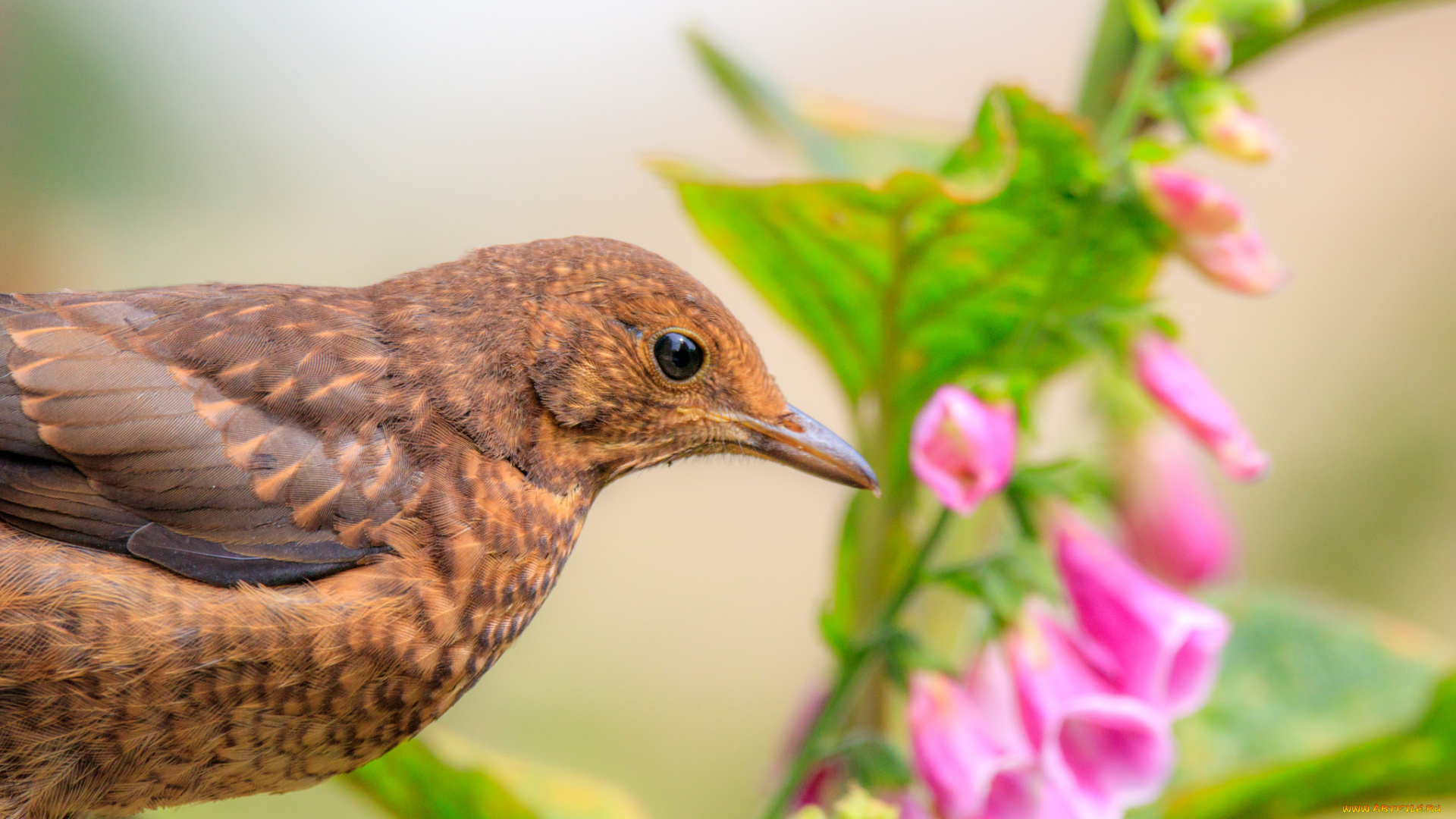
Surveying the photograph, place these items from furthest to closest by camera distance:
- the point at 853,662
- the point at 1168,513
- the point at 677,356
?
the point at 1168,513, the point at 853,662, the point at 677,356

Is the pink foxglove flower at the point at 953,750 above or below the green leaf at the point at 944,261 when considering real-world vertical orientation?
below

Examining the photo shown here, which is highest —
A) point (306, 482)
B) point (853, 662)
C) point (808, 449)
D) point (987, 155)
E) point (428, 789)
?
point (987, 155)

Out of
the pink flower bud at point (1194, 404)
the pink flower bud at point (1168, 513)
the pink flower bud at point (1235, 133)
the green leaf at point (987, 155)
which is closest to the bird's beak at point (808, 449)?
the green leaf at point (987, 155)

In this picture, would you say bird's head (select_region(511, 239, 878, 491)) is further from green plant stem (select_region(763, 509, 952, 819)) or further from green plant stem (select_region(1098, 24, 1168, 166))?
green plant stem (select_region(1098, 24, 1168, 166))

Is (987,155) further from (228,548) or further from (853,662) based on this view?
(228,548)

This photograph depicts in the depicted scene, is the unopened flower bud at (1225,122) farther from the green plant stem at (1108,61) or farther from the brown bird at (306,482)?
the brown bird at (306,482)

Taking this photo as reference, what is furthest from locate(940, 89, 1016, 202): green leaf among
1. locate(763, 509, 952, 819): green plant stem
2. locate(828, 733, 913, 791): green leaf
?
locate(828, 733, 913, 791): green leaf

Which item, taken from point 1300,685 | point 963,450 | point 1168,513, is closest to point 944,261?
point 963,450
